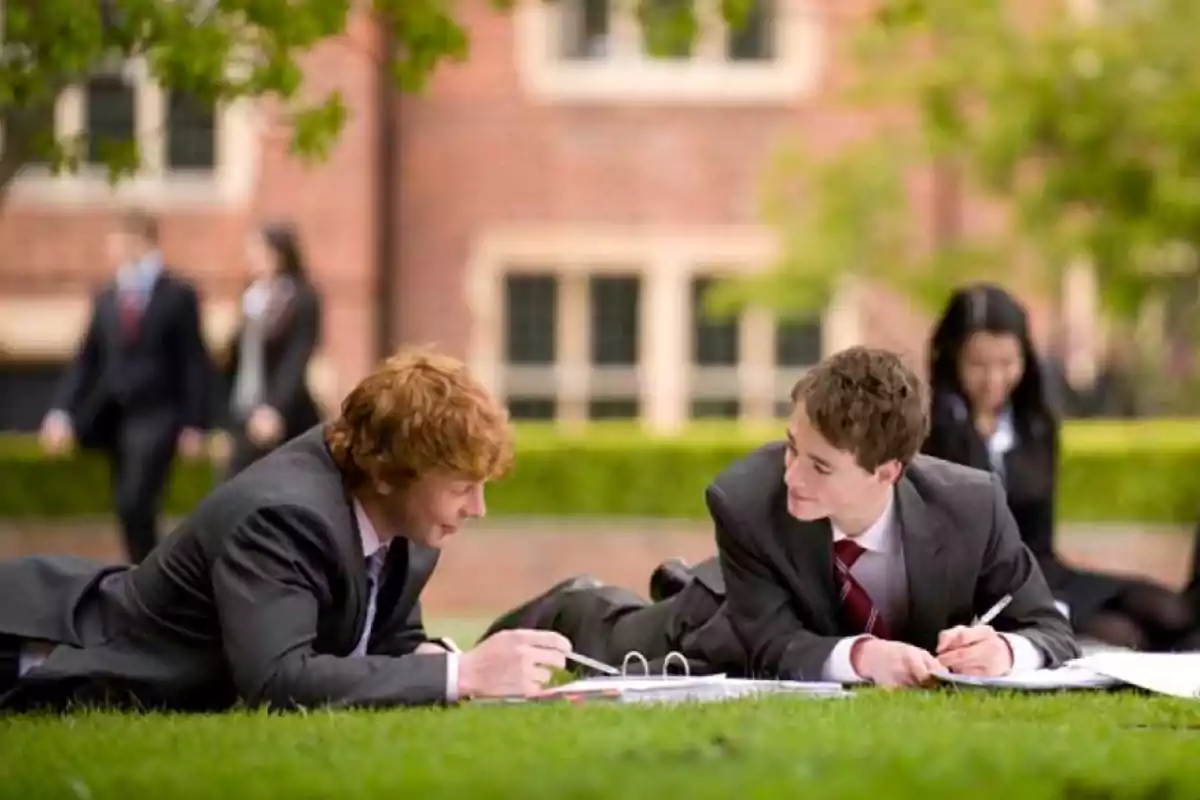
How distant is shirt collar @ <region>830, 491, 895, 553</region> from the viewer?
6672 millimetres

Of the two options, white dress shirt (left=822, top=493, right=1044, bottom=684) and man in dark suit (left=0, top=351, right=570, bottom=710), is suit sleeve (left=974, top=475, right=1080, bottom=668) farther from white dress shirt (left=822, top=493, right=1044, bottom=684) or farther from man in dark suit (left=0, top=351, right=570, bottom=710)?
man in dark suit (left=0, top=351, right=570, bottom=710)

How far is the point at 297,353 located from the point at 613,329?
10.2 meters

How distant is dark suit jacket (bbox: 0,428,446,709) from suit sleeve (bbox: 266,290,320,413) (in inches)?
260

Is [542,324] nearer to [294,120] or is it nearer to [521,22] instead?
[521,22]

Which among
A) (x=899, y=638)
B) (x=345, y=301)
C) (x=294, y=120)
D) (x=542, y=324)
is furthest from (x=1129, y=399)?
(x=899, y=638)

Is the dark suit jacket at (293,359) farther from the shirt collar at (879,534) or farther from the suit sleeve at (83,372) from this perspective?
the shirt collar at (879,534)

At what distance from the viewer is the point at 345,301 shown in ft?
74.5

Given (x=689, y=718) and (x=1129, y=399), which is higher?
(x=689, y=718)

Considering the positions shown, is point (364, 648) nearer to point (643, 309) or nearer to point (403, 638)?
point (403, 638)

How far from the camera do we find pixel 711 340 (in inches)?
928

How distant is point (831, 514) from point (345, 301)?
16452 mm

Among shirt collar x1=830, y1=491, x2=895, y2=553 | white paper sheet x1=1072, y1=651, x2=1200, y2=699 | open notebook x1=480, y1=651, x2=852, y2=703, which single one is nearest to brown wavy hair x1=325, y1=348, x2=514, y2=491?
open notebook x1=480, y1=651, x2=852, y2=703

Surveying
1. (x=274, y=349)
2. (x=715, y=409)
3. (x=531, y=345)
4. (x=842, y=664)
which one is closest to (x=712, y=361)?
(x=715, y=409)

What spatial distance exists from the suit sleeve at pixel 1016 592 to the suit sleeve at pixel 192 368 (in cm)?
733
